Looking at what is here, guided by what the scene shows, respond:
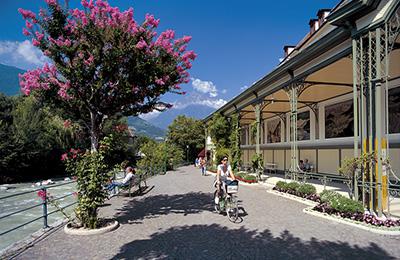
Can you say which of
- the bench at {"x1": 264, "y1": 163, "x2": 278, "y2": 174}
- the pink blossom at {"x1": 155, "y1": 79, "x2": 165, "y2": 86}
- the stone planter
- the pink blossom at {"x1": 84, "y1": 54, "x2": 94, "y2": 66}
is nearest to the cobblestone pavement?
the stone planter

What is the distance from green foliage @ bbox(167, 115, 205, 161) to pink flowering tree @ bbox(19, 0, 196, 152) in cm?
4765

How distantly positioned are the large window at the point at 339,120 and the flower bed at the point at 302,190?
7140 mm

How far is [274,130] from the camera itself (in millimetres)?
28109

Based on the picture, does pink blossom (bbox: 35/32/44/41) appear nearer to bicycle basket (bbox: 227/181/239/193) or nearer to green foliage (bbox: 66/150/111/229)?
green foliage (bbox: 66/150/111/229)

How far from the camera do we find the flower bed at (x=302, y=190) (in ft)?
34.6

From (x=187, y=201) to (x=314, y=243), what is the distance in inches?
245

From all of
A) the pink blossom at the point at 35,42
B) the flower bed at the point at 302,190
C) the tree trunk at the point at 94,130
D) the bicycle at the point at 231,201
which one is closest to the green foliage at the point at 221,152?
the flower bed at the point at 302,190

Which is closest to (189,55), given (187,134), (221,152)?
(221,152)

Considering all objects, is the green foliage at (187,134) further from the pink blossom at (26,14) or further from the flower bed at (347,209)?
the pink blossom at (26,14)

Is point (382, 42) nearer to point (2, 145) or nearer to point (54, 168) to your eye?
point (2, 145)

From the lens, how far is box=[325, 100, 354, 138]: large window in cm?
1683

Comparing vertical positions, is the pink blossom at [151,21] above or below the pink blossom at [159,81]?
above

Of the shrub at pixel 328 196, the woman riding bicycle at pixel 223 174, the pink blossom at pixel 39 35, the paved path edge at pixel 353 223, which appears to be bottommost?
the paved path edge at pixel 353 223

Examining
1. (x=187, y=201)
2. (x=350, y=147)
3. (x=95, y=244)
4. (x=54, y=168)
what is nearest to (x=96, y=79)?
(x=95, y=244)
